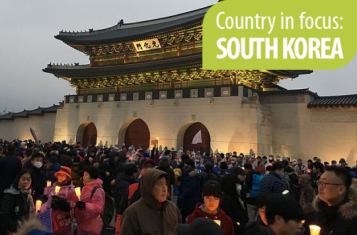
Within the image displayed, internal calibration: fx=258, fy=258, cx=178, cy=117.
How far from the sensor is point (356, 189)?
251cm

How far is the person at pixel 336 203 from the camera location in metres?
2.36

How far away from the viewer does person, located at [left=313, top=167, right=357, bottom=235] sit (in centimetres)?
236

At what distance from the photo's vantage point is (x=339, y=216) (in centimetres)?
242

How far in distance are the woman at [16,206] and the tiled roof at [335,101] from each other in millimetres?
17610

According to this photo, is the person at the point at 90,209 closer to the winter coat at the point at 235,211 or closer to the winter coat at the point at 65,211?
the winter coat at the point at 65,211

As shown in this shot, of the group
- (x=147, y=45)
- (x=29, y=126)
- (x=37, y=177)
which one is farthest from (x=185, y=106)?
(x=29, y=126)

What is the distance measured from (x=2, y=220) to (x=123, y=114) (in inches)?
795

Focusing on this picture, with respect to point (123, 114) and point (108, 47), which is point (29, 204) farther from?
point (108, 47)

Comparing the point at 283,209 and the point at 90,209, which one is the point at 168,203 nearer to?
the point at 283,209

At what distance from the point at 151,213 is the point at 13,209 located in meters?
2.30

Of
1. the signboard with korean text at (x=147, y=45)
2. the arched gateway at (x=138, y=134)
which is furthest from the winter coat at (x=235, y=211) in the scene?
the signboard with korean text at (x=147, y=45)

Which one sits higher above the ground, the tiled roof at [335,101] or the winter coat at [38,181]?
the tiled roof at [335,101]

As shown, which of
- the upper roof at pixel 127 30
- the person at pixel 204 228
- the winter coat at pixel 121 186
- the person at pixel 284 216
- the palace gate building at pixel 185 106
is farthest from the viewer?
the upper roof at pixel 127 30

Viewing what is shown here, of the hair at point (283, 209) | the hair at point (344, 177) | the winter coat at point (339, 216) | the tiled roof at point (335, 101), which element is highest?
the tiled roof at point (335, 101)
